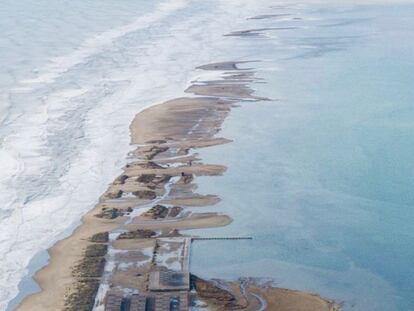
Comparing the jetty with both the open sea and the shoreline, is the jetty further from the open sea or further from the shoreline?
the open sea

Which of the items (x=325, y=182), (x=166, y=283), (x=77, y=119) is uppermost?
(x=77, y=119)

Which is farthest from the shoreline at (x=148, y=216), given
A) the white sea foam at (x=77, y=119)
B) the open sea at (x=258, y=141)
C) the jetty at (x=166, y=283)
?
the white sea foam at (x=77, y=119)

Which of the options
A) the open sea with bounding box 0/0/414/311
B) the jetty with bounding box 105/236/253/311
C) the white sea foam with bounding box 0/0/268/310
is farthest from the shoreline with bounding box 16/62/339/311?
the white sea foam with bounding box 0/0/268/310

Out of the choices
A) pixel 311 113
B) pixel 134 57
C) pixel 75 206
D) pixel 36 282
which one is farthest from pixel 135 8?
pixel 36 282

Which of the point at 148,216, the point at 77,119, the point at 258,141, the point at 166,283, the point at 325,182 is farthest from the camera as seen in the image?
the point at 77,119

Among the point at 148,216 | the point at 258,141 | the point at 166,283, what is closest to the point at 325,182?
the point at 258,141

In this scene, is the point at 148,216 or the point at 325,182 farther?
the point at 325,182

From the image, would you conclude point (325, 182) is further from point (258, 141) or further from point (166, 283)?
point (166, 283)
